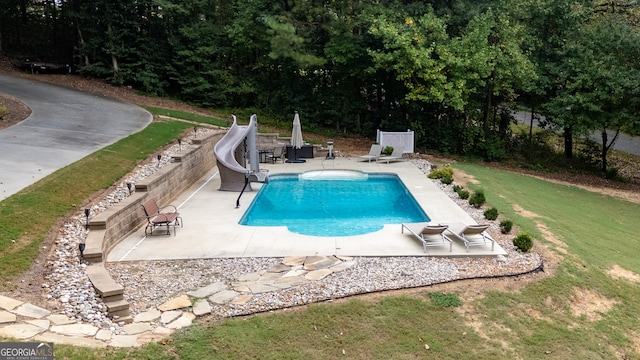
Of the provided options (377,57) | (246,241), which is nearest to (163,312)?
(246,241)

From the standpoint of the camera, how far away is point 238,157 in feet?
53.0

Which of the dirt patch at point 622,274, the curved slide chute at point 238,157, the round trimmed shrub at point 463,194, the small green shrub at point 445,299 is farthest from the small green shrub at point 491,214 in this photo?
the curved slide chute at point 238,157

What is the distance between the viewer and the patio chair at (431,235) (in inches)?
364

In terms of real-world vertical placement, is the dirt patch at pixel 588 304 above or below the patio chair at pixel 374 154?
below

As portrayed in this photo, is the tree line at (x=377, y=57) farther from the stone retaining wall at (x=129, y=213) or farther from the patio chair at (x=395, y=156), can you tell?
the stone retaining wall at (x=129, y=213)

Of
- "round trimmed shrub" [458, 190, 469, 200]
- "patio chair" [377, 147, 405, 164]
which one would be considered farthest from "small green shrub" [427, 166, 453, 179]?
"patio chair" [377, 147, 405, 164]

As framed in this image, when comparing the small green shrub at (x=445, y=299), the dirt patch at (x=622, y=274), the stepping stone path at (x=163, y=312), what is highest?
the stepping stone path at (x=163, y=312)

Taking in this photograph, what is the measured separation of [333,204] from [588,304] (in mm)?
7251

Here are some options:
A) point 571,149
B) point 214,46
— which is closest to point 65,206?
point 214,46

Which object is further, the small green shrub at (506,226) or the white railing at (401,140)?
the white railing at (401,140)

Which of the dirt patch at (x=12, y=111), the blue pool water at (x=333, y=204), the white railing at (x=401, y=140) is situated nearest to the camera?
the blue pool water at (x=333, y=204)

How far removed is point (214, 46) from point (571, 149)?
786 inches

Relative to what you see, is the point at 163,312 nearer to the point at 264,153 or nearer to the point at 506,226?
the point at 506,226

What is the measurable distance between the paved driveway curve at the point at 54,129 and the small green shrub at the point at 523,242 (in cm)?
1070
